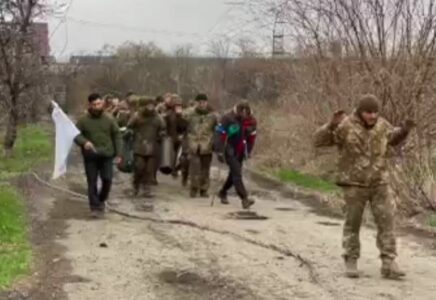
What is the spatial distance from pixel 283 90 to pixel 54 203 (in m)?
9.90

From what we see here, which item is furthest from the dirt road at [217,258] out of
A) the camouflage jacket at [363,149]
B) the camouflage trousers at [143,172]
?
the camouflage trousers at [143,172]

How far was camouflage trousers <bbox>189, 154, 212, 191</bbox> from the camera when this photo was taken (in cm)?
1788

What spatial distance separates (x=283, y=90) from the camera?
25.0 m

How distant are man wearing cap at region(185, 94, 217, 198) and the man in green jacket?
3.29m

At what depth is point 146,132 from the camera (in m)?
17.4

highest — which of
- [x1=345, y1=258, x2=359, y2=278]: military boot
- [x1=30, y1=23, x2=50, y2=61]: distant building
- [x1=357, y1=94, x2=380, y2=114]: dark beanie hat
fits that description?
[x1=30, y1=23, x2=50, y2=61]: distant building

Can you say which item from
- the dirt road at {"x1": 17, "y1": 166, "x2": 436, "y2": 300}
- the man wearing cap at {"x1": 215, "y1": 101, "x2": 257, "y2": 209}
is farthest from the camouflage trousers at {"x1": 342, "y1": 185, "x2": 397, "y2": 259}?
the man wearing cap at {"x1": 215, "y1": 101, "x2": 257, "y2": 209}

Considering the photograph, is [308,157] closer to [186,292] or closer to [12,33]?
[12,33]

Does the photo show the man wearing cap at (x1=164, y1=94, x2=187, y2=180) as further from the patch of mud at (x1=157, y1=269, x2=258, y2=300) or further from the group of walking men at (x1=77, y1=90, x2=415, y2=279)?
the patch of mud at (x1=157, y1=269, x2=258, y2=300)

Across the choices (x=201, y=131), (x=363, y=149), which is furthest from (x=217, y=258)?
(x=201, y=131)

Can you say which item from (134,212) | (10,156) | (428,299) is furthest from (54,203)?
(10,156)

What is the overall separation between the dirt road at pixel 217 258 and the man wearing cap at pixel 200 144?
196 centimetres

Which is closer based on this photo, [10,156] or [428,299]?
[428,299]

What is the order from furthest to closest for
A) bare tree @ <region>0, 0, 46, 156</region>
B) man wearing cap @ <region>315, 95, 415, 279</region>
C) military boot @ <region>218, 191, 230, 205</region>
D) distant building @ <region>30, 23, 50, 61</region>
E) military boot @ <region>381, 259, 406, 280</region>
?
1. distant building @ <region>30, 23, 50, 61</region>
2. bare tree @ <region>0, 0, 46, 156</region>
3. military boot @ <region>218, 191, 230, 205</region>
4. man wearing cap @ <region>315, 95, 415, 279</region>
5. military boot @ <region>381, 259, 406, 280</region>
